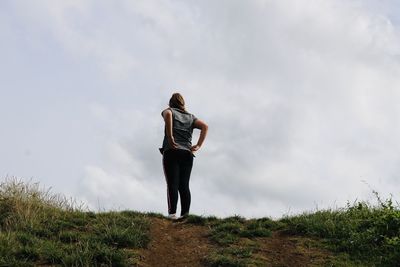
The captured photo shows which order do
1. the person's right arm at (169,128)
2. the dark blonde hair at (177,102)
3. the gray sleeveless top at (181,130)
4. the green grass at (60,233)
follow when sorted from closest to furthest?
the green grass at (60,233)
the person's right arm at (169,128)
the gray sleeveless top at (181,130)
the dark blonde hair at (177,102)

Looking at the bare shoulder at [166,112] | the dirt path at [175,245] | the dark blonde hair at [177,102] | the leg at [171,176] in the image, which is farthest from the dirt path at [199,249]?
the dark blonde hair at [177,102]

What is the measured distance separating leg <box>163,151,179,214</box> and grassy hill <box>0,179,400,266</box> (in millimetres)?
380

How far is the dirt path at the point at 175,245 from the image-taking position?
313 inches

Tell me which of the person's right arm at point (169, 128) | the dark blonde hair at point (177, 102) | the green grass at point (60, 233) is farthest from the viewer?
the dark blonde hair at point (177, 102)

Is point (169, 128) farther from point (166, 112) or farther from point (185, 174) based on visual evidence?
point (185, 174)

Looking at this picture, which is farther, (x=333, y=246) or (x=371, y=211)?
(x=371, y=211)

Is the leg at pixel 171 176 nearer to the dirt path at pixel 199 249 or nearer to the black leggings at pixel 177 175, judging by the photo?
the black leggings at pixel 177 175

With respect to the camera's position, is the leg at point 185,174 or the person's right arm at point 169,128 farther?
the leg at point 185,174

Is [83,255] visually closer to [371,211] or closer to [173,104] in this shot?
[173,104]

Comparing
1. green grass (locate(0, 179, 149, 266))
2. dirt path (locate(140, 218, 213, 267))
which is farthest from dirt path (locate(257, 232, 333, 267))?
green grass (locate(0, 179, 149, 266))

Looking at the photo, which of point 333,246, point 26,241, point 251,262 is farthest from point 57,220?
point 333,246

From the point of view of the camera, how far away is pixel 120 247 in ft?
27.1

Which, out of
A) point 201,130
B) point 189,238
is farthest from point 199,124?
point 189,238

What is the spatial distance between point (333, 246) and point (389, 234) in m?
0.91
